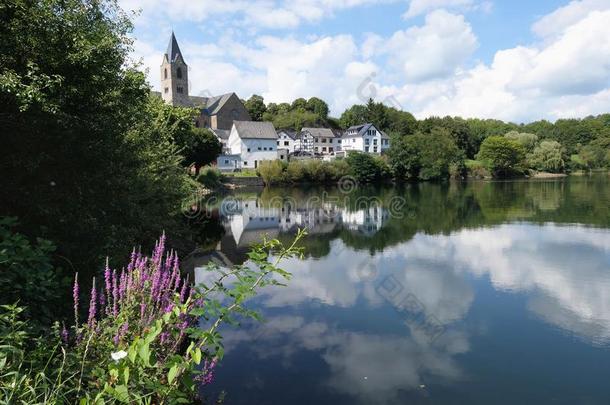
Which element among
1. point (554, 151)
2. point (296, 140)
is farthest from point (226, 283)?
point (554, 151)

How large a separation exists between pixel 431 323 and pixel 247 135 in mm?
75617

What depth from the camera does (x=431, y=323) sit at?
11.9 m

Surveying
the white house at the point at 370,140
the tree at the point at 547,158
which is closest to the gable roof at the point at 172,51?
the white house at the point at 370,140

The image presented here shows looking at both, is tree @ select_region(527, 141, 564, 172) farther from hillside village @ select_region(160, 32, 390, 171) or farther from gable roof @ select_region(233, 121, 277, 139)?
gable roof @ select_region(233, 121, 277, 139)

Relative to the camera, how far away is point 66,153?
8406 millimetres

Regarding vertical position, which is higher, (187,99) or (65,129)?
(187,99)

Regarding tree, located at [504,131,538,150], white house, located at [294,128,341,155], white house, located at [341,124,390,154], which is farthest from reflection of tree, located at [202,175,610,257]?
tree, located at [504,131,538,150]

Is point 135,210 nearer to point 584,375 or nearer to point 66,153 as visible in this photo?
point 66,153

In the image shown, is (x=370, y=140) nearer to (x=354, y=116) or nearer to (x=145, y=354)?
(x=354, y=116)

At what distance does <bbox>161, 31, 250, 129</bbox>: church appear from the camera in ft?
305

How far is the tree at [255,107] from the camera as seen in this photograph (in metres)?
116

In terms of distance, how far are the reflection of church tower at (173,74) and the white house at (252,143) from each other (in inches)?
665

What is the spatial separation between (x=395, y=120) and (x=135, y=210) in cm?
10389

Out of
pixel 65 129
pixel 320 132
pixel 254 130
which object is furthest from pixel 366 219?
pixel 320 132
